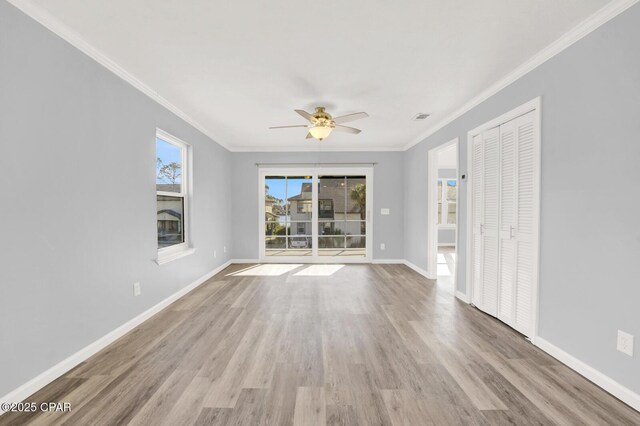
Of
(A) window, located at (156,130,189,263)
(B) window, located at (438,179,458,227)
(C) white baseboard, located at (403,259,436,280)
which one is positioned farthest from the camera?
(B) window, located at (438,179,458,227)

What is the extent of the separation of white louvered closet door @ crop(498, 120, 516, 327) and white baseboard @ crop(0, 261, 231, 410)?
3823 mm

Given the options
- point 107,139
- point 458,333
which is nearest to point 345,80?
point 107,139

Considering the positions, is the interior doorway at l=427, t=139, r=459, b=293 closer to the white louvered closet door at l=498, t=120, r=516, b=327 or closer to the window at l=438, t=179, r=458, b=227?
the window at l=438, t=179, r=458, b=227

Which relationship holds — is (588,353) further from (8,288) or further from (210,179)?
(210,179)

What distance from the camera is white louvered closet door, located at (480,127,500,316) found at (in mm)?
2979

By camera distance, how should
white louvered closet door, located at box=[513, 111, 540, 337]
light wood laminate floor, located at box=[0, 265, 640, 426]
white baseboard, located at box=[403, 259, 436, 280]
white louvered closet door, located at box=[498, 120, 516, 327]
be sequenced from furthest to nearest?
white baseboard, located at box=[403, 259, 436, 280], white louvered closet door, located at box=[498, 120, 516, 327], white louvered closet door, located at box=[513, 111, 540, 337], light wood laminate floor, located at box=[0, 265, 640, 426]

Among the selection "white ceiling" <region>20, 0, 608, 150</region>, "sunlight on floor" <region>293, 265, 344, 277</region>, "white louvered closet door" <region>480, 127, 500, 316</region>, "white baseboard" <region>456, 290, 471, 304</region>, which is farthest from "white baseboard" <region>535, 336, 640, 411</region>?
"sunlight on floor" <region>293, 265, 344, 277</region>

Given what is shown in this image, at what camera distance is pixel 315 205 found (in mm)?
6000

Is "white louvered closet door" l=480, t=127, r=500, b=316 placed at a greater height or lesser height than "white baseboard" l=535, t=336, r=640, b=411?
greater

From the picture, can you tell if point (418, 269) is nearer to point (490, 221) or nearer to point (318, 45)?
point (490, 221)

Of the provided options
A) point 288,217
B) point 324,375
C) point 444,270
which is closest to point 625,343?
point 324,375

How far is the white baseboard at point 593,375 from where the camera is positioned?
1.67 meters

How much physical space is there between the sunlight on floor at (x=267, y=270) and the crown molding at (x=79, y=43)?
2.97m

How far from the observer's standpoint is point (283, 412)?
5.25ft
